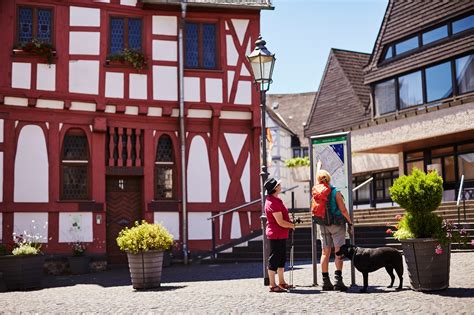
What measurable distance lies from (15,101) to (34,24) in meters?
2.25

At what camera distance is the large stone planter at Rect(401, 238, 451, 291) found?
31.7 feet

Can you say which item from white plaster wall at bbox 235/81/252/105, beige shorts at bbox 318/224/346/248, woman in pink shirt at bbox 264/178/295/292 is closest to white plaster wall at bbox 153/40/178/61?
white plaster wall at bbox 235/81/252/105

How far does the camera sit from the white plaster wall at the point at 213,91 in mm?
19250

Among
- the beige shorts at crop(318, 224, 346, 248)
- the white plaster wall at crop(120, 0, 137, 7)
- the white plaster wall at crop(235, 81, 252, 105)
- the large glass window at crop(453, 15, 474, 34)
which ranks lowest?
the beige shorts at crop(318, 224, 346, 248)

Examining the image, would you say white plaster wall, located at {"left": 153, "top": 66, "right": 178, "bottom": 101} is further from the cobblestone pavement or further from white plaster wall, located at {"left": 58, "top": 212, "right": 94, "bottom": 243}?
the cobblestone pavement

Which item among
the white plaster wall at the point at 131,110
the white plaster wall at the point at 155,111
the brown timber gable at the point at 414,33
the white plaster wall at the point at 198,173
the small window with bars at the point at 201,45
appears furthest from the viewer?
the brown timber gable at the point at 414,33

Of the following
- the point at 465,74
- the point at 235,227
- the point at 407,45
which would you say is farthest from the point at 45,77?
the point at 407,45

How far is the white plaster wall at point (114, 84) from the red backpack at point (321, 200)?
9.32 m

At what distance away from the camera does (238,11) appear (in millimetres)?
19703

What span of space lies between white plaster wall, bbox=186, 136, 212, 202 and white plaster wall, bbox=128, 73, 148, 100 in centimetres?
199

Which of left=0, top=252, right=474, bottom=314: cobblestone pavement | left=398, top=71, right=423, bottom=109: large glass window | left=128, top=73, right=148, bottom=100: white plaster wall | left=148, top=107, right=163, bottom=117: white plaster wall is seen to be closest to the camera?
left=0, top=252, right=474, bottom=314: cobblestone pavement

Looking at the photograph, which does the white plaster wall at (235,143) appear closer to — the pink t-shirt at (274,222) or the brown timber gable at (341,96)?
the pink t-shirt at (274,222)

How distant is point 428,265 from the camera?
9.64m

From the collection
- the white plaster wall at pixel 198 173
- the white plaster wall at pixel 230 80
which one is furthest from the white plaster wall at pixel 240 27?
the white plaster wall at pixel 198 173
